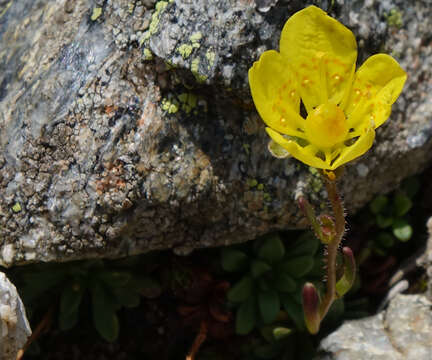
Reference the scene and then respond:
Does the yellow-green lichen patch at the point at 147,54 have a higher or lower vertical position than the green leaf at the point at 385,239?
higher

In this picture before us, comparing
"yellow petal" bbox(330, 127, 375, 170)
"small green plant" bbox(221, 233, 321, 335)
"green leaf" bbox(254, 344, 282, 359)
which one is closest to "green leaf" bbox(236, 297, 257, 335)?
"small green plant" bbox(221, 233, 321, 335)

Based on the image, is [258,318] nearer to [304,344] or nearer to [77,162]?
[304,344]

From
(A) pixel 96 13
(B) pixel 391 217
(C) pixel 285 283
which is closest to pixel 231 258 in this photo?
(C) pixel 285 283

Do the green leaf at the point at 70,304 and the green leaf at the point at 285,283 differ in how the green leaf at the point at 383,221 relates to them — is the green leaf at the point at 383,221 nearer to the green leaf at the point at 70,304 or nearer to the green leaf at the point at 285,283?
the green leaf at the point at 285,283

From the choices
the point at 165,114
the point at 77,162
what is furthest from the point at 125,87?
the point at 77,162

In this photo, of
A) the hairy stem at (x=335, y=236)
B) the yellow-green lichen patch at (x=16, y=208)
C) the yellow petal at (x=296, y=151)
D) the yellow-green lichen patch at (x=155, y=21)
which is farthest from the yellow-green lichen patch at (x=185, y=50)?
the yellow-green lichen patch at (x=16, y=208)
